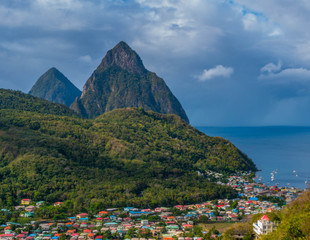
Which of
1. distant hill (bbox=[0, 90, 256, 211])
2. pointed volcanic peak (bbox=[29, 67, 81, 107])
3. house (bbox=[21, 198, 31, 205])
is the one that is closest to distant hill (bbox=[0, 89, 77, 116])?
distant hill (bbox=[0, 90, 256, 211])

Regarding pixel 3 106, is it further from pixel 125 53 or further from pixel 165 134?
pixel 125 53

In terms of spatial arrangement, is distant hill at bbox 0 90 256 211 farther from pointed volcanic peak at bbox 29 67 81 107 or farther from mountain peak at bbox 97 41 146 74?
pointed volcanic peak at bbox 29 67 81 107

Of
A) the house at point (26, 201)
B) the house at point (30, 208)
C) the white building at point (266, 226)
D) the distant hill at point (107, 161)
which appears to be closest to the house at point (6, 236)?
the house at point (30, 208)

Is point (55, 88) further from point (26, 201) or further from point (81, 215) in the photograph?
point (81, 215)

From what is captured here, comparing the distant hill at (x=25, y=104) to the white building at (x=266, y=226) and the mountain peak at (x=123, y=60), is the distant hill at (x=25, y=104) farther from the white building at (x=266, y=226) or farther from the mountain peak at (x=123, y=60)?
the white building at (x=266, y=226)

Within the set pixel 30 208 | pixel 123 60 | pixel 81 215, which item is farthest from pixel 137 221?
pixel 123 60

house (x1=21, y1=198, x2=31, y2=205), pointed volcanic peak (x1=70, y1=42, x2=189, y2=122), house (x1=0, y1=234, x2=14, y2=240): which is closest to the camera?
house (x1=0, y1=234, x2=14, y2=240)
